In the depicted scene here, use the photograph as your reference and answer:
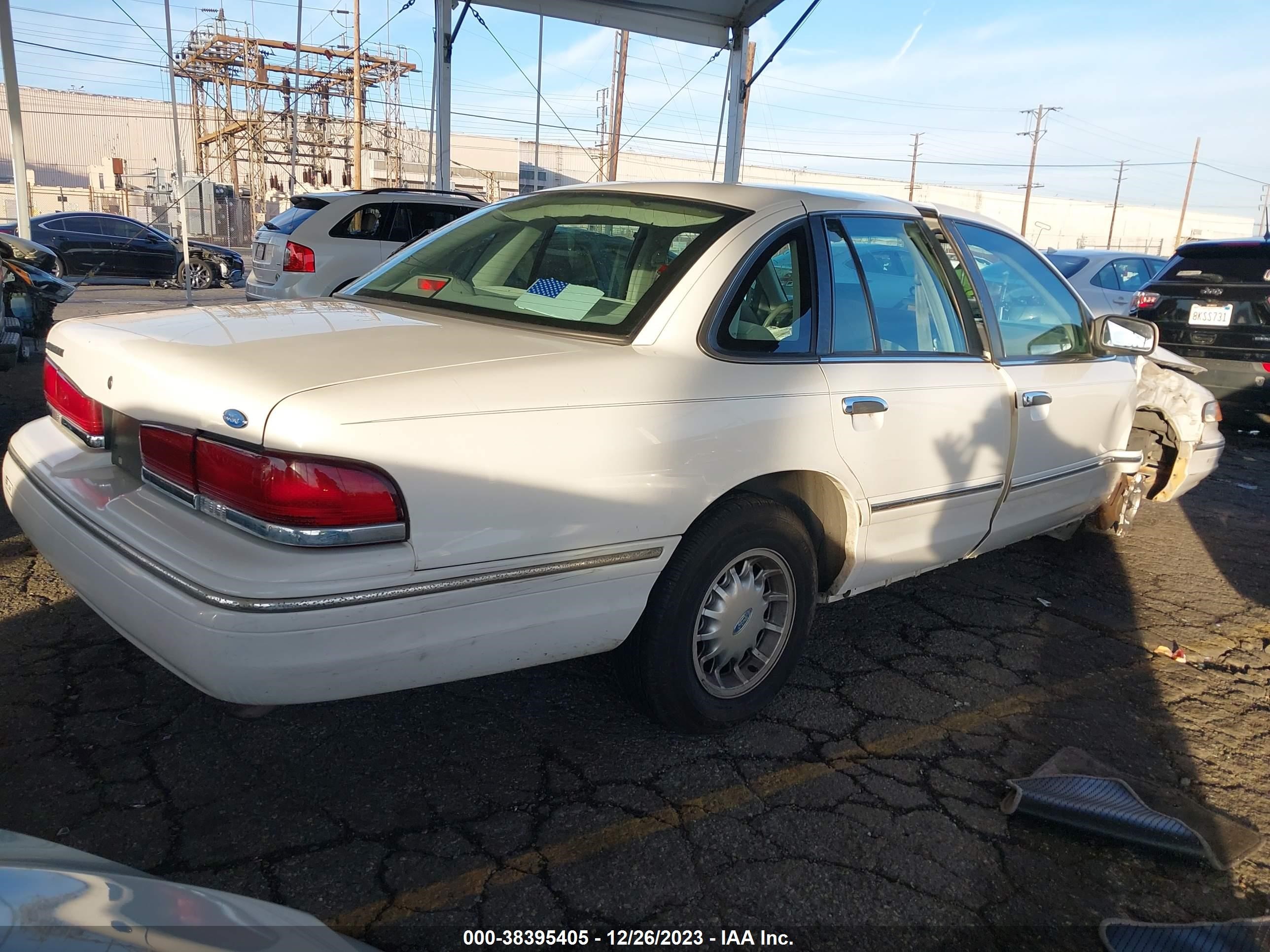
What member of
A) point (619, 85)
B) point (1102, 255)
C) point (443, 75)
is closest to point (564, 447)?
point (443, 75)

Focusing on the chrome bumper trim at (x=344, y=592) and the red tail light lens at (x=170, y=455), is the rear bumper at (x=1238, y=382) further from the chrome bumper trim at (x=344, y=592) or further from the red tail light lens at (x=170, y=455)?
the red tail light lens at (x=170, y=455)

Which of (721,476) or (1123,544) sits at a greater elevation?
(721,476)

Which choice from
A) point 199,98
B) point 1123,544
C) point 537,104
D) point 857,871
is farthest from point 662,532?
point 199,98

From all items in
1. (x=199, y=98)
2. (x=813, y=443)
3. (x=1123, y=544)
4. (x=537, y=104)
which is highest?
(x=199, y=98)

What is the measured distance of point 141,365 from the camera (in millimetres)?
2230

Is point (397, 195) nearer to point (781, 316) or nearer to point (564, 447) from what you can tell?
point (781, 316)

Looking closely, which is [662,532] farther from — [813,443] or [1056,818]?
[1056,818]

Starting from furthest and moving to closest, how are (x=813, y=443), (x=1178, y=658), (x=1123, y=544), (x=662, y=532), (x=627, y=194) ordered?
1. (x=1123, y=544)
2. (x=1178, y=658)
3. (x=627, y=194)
4. (x=813, y=443)
5. (x=662, y=532)

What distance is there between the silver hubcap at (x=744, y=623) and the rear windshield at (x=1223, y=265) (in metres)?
7.28

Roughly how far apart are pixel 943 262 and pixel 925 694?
5.21 feet

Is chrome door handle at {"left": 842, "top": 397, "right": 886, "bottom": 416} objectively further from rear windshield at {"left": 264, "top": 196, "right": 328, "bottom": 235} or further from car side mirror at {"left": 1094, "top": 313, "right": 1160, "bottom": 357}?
rear windshield at {"left": 264, "top": 196, "right": 328, "bottom": 235}

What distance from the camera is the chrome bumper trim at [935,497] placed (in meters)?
3.06

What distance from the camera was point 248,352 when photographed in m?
2.20

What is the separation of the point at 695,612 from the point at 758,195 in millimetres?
1386
